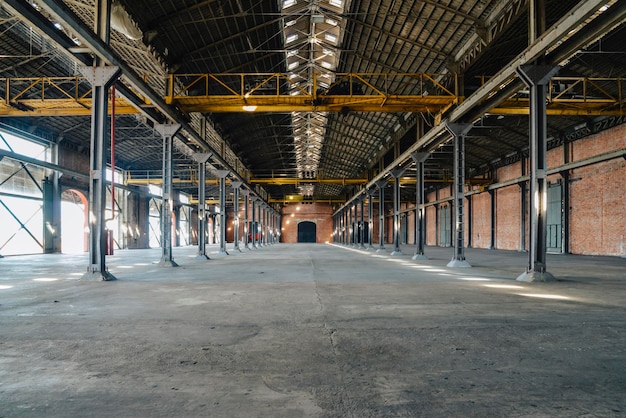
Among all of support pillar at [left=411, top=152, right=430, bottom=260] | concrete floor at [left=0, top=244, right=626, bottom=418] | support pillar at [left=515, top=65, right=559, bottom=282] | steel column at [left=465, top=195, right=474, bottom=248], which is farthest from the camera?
steel column at [left=465, top=195, right=474, bottom=248]

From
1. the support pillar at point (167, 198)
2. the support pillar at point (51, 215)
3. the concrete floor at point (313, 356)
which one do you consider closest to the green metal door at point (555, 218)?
the concrete floor at point (313, 356)

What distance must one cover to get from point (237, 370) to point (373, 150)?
27963 millimetres

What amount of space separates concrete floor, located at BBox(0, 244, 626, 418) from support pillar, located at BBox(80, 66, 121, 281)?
3160 mm

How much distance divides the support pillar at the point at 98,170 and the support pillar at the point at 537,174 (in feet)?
35.7

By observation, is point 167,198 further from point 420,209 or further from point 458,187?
point 420,209

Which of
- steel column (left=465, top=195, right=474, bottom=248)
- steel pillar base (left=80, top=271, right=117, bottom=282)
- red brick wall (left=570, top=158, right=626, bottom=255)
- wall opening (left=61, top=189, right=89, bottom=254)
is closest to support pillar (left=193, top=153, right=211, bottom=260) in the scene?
steel pillar base (left=80, top=271, right=117, bottom=282)

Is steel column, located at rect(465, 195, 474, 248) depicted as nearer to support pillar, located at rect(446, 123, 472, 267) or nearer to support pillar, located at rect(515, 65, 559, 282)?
support pillar, located at rect(446, 123, 472, 267)

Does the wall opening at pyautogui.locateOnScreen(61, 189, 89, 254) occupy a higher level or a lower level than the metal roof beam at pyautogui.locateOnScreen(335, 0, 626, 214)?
lower

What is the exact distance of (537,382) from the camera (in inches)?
119

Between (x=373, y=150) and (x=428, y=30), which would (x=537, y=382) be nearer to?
(x=428, y=30)

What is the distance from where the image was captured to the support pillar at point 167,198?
14.4m

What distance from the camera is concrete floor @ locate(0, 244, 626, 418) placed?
103 inches

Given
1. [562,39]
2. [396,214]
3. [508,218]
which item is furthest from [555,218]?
[562,39]

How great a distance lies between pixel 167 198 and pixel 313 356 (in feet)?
40.3
